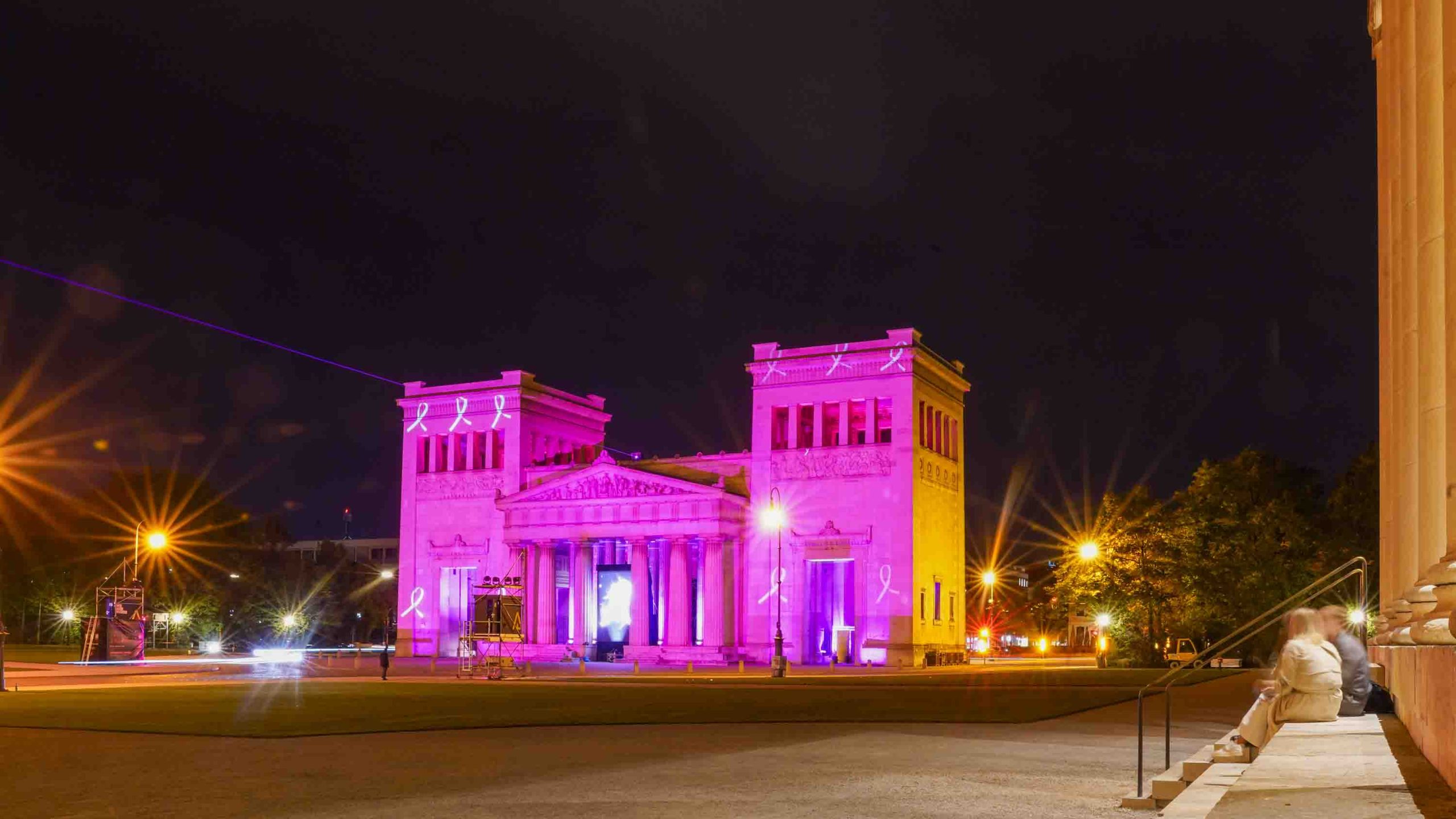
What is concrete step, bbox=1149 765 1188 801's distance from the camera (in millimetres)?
14891

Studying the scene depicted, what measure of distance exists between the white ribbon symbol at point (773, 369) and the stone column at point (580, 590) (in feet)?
53.3

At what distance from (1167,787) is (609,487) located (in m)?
74.6

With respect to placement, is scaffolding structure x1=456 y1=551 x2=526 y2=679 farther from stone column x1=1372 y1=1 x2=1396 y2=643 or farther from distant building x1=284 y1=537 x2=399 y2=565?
distant building x1=284 y1=537 x2=399 y2=565

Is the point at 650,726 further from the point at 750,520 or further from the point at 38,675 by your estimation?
the point at 750,520

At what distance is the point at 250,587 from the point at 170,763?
3854 inches

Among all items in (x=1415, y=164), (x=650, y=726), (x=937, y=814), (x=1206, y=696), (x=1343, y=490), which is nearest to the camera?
(x=1415, y=164)

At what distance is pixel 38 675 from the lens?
174ft

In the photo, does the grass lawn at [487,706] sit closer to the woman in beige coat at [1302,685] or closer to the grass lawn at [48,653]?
the woman in beige coat at [1302,685]

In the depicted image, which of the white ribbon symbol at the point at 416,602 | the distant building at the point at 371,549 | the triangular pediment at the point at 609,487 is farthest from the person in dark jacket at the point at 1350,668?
the distant building at the point at 371,549

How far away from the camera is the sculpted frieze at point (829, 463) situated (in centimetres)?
8206

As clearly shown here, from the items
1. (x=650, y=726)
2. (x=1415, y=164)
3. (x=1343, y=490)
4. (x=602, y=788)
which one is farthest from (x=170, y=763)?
(x=1343, y=490)

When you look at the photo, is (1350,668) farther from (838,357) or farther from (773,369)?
(773,369)

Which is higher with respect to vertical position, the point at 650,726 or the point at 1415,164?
the point at 1415,164

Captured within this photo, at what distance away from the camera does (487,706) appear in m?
34.1
